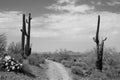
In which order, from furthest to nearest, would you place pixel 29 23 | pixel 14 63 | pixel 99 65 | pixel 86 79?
pixel 29 23 → pixel 99 65 → pixel 86 79 → pixel 14 63

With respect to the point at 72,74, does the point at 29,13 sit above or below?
above

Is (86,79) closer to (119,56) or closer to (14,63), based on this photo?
(14,63)

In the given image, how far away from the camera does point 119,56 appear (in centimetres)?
3303

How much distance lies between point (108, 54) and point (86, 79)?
12475 millimetres

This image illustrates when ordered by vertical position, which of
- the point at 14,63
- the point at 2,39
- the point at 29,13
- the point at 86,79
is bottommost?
the point at 86,79

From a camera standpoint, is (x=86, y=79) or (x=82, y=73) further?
(x=82, y=73)

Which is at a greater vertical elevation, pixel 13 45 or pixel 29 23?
pixel 29 23

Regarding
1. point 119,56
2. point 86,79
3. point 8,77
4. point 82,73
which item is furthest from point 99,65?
point 8,77

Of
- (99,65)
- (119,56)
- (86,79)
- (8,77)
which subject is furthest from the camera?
(119,56)

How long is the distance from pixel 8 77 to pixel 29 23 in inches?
525

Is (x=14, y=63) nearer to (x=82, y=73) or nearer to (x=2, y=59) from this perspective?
(x=2, y=59)

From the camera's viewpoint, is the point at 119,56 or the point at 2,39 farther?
the point at 119,56

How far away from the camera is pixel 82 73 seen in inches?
971

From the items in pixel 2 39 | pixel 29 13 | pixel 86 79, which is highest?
pixel 29 13
